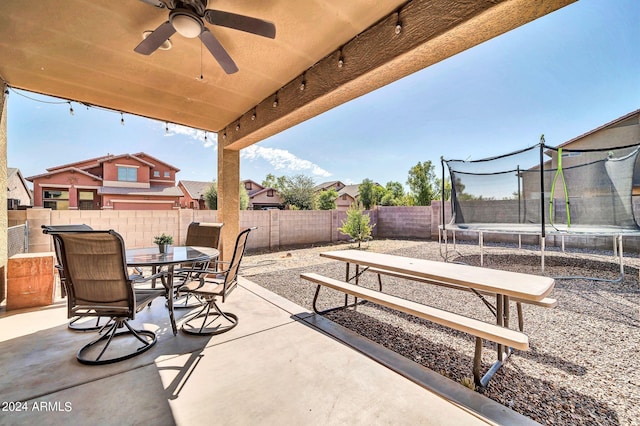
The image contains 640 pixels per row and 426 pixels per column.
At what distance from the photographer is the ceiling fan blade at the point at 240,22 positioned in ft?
5.95

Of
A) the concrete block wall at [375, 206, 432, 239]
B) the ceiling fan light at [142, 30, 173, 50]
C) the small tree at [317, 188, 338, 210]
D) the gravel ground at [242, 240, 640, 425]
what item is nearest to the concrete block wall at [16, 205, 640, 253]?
the concrete block wall at [375, 206, 432, 239]

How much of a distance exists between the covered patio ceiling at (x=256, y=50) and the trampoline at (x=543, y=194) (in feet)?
13.3

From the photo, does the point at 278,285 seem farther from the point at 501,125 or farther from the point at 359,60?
the point at 501,125

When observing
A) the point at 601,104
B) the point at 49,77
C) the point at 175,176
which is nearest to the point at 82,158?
the point at 175,176

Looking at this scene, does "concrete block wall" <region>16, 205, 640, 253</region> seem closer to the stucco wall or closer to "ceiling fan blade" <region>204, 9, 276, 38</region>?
the stucco wall

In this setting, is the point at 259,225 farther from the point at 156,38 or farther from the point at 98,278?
the point at 156,38

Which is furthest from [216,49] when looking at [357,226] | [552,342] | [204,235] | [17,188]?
[17,188]

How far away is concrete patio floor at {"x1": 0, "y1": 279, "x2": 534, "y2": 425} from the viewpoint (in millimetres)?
1356

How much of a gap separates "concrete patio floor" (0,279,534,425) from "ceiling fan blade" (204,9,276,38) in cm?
242

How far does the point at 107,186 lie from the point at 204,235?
17246 millimetres

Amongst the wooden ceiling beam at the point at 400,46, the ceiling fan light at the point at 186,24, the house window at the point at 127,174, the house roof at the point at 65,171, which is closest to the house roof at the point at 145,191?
the house window at the point at 127,174

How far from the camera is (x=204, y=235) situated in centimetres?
354

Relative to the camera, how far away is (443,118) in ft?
44.8

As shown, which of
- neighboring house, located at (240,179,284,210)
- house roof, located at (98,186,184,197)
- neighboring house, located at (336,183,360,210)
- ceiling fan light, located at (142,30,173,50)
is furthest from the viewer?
neighboring house, located at (336,183,360,210)
